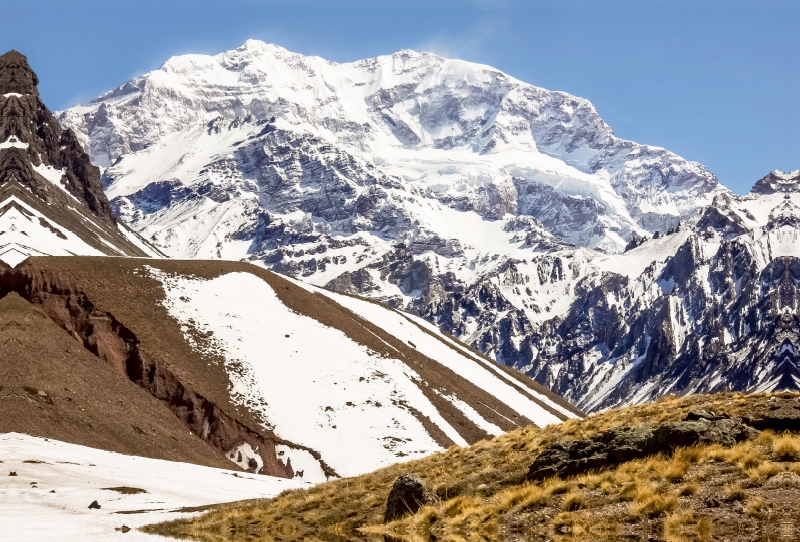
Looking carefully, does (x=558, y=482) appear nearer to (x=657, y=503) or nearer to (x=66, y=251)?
(x=657, y=503)

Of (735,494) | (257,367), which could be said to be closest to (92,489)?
(735,494)

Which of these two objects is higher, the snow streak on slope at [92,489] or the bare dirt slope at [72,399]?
the bare dirt slope at [72,399]

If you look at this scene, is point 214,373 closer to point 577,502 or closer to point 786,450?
point 577,502

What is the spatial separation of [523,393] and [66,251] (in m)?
67.8

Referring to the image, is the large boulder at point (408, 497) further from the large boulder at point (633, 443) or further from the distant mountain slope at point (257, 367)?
the distant mountain slope at point (257, 367)

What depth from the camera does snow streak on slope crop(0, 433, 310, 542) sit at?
31.4 meters

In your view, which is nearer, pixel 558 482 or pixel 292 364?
pixel 558 482

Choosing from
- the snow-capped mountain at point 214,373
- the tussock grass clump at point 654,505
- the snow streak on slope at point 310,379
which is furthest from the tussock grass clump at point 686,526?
the snow streak on slope at point 310,379

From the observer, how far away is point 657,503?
2070 cm

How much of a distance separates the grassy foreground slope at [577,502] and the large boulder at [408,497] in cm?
53

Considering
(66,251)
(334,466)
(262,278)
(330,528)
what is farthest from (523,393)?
(330,528)

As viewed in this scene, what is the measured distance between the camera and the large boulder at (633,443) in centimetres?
2522

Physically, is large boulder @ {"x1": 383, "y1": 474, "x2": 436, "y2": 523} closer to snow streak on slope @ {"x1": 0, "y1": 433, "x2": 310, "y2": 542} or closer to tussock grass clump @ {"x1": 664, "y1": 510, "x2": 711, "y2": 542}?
tussock grass clump @ {"x1": 664, "y1": 510, "x2": 711, "y2": 542}

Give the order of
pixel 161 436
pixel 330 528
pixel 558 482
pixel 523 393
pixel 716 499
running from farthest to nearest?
1. pixel 523 393
2. pixel 161 436
3. pixel 330 528
4. pixel 558 482
5. pixel 716 499
